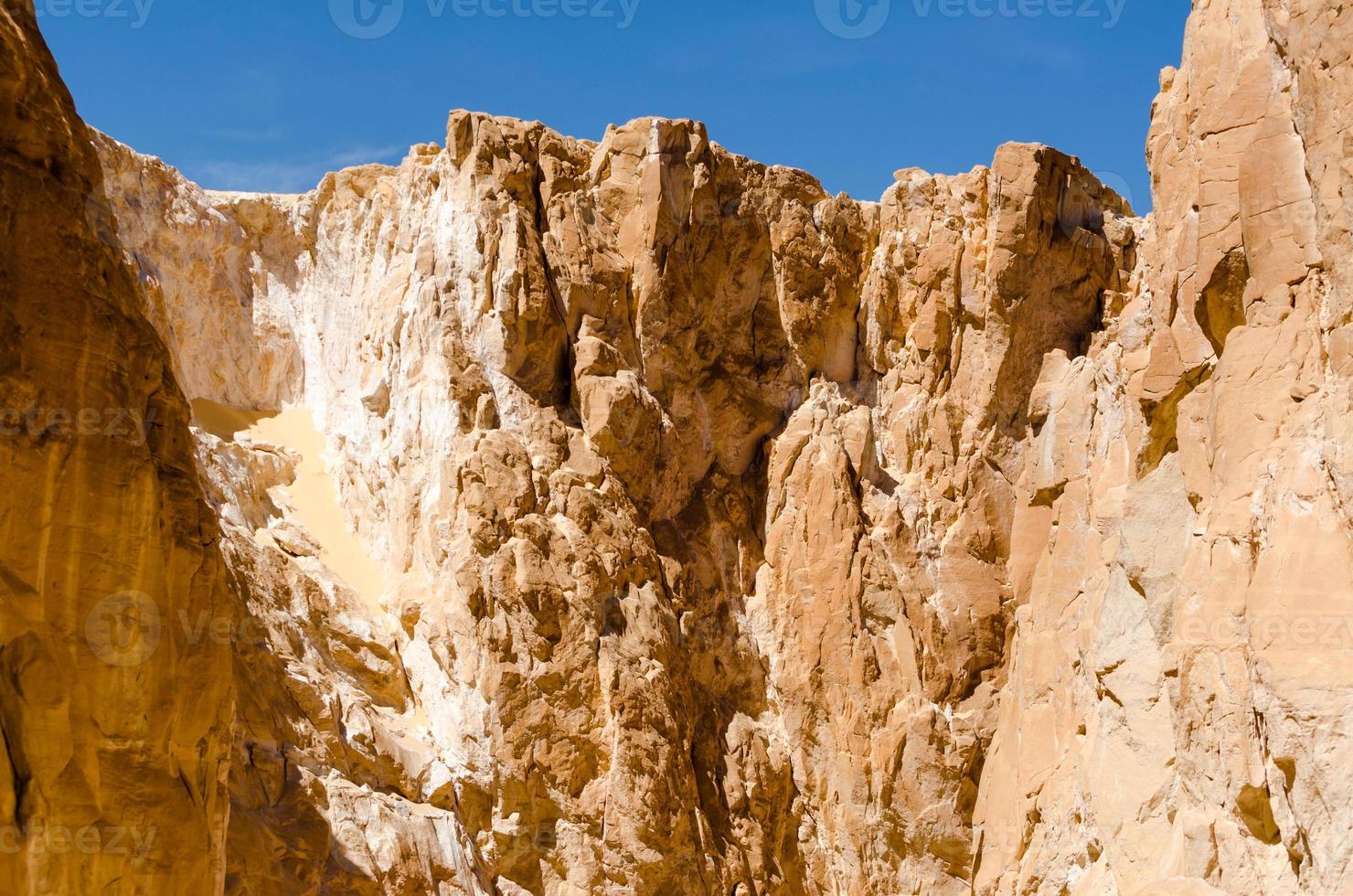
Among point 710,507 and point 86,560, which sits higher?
point 710,507

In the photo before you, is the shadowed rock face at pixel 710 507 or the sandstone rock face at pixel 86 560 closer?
the sandstone rock face at pixel 86 560

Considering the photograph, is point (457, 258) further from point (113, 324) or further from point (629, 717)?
point (113, 324)

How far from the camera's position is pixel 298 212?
31.9 metres

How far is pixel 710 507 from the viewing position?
93.5 ft

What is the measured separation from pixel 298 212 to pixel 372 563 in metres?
8.15

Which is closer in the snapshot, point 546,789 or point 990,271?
point 546,789

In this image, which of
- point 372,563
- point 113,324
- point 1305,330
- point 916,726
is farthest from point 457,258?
point 1305,330

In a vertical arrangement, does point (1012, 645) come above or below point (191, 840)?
above

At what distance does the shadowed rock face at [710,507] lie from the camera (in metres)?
15.8

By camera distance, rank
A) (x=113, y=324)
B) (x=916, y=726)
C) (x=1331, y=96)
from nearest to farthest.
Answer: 1. (x=113, y=324)
2. (x=1331, y=96)
3. (x=916, y=726)

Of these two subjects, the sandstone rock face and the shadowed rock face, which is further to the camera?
the shadowed rock face

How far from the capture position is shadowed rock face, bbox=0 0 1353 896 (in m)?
15.8

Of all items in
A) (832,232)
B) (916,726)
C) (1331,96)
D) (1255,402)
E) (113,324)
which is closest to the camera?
(113,324)

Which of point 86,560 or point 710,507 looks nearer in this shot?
point 86,560
